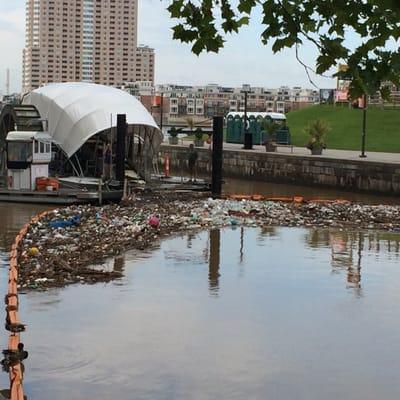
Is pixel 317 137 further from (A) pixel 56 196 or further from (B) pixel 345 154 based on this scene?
(A) pixel 56 196

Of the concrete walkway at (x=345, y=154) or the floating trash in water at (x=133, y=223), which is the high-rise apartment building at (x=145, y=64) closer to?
the concrete walkway at (x=345, y=154)

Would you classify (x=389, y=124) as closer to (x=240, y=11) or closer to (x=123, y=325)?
(x=123, y=325)

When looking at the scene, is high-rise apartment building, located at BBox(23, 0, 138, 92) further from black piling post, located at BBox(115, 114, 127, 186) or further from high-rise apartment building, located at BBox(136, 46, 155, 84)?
black piling post, located at BBox(115, 114, 127, 186)

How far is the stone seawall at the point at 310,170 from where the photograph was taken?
31.0 metres

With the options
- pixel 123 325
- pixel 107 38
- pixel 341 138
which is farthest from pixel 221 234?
pixel 107 38

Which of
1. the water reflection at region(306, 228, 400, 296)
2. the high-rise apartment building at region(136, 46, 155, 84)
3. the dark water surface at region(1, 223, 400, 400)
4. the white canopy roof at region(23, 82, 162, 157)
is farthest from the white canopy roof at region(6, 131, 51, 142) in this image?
the high-rise apartment building at region(136, 46, 155, 84)

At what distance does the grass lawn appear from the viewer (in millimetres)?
45928

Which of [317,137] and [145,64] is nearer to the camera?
[317,137]

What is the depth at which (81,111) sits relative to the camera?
99.2 feet

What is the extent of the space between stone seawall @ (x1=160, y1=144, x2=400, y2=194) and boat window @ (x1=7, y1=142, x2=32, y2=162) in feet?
45.2

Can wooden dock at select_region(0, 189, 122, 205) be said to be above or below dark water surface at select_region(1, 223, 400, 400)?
above

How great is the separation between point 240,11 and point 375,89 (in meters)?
1.09

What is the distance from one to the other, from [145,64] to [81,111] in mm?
155899

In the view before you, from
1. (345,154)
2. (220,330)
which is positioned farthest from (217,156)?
(220,330)
